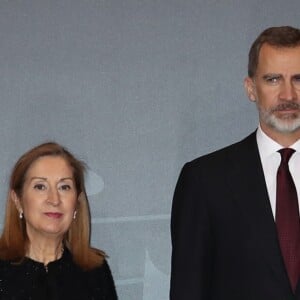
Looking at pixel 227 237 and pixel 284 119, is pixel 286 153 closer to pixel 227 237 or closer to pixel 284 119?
pixel 284 119

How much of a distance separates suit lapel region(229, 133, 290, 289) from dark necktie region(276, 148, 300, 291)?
0.02 metres

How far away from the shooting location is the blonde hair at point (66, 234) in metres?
2.20

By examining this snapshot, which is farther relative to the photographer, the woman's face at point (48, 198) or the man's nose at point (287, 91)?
the woman's face at point (48, 198)

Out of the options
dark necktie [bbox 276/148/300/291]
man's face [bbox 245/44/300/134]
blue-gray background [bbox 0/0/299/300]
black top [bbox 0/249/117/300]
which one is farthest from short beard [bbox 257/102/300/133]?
black top [bbox 0/249/117/300]

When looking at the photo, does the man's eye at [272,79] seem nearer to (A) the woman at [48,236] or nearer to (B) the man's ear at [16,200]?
(A) the woman at [48,236]

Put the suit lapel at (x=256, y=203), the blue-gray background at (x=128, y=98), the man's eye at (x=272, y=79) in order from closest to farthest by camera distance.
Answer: the suit lapel at (x=256, y=203) < the man's eye at (x=272, y=79) < the blue-gray background at (x=128, y=98)

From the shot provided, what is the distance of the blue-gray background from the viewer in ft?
8.27

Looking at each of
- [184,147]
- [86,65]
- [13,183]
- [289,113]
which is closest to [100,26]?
[86,65]

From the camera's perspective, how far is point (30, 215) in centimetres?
218

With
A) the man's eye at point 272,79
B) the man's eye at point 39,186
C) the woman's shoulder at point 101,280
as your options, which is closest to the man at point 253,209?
the man's eye at point 272,79

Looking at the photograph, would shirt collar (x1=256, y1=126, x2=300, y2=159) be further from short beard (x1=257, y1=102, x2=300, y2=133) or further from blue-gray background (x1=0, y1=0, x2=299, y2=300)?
blue-gray background (x1=0, y1=0, x2=299, y2=300)

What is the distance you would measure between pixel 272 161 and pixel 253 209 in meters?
0.18

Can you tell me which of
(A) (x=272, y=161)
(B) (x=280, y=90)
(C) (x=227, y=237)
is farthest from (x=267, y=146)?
(C) (x=227, y=237)

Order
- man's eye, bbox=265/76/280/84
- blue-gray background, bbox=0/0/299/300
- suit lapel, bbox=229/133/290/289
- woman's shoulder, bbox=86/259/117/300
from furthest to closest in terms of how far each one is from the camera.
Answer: blue-gray background, bbox=0/0/299/300 < woman's shoulder, bbox=86/259/117/300 < man's eye, bbox=265/76/280/84 < suit lapel, bbox=229/133/290/289
